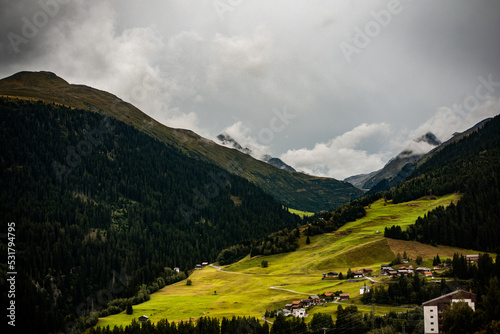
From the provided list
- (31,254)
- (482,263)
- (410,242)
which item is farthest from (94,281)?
(482,263)

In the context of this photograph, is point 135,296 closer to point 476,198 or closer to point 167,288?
point 167,288

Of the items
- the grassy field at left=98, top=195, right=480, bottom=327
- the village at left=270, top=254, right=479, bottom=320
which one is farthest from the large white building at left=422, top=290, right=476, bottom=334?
the grassy field at left=98, top=195, right=480, bottom=327

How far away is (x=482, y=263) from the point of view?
310 ft

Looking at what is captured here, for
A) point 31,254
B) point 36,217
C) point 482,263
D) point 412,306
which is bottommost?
point 412,306

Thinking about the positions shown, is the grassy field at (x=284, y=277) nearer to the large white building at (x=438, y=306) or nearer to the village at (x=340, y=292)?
the village at (x=340, y=292)

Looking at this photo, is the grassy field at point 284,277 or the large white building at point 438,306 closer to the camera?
the large white building at point 438,306

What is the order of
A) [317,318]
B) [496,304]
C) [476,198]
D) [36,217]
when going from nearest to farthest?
[496,304] → [317,318] → [476,198] → [36,217]

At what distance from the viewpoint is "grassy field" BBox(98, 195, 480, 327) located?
11194 centimetres

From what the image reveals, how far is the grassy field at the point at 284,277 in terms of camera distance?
11194 centimetres

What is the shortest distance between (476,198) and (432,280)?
314 feet

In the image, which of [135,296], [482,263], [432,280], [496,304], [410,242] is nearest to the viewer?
[496,304]

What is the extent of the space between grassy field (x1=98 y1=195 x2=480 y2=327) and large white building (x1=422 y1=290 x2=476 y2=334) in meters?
14.9

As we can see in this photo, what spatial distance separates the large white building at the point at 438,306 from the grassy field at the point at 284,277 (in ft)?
48.9

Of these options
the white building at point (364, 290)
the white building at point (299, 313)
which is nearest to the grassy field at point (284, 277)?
the white building at point (364, 290)
